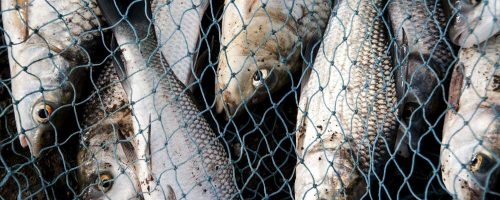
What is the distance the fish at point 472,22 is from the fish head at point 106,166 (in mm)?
1659

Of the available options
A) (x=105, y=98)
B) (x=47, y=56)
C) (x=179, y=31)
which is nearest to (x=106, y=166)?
(x=105, y=98)

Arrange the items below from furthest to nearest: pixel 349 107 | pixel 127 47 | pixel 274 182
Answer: pixel 274 182, pixel 127 47, pixel 349 107

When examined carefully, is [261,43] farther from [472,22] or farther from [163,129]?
[472,22]

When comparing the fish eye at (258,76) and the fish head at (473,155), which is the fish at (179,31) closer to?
the fish eye at (258,76)

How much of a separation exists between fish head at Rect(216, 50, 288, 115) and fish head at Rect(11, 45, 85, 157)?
732mm

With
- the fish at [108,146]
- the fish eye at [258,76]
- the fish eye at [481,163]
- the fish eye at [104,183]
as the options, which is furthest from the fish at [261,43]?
the fish eye at [481,163]

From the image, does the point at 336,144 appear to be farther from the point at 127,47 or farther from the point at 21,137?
the point at 21,137

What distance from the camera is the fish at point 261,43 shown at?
3498 millimetres

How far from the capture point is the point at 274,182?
3.73m

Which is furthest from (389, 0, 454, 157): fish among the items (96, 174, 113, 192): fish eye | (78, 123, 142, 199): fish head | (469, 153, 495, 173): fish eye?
(96, 174, 113, 192): fish eye

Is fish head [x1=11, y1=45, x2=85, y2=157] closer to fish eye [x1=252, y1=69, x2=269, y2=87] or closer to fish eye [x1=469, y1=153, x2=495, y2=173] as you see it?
fish eye [x1=252, y1=69, x2=269, y2=87]

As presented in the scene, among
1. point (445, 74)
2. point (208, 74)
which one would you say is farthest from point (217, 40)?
point (445, 74)

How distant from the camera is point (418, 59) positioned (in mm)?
3398

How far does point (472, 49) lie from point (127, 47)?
1.65m
